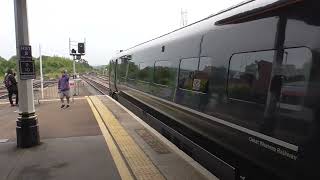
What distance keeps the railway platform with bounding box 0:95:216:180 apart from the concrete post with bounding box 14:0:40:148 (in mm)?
232

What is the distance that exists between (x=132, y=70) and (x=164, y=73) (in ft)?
20.8

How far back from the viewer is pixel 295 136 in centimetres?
432

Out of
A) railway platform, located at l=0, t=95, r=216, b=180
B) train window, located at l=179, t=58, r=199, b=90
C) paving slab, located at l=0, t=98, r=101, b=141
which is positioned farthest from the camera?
paving slab, located at l=0, t=98, r=101, b=141

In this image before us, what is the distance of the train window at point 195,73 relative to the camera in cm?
725

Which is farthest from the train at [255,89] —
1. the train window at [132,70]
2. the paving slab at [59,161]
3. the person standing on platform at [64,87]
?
the person standing on platform at [64,87]

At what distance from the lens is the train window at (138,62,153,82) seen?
42.3 feet

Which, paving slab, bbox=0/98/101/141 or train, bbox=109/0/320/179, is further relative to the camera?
paving slab, bbox=0/98/101/141

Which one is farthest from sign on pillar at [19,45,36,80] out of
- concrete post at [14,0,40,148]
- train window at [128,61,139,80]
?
train window at [128,61,139,80]

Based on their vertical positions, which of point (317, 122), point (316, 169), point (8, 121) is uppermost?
point (317, 122)

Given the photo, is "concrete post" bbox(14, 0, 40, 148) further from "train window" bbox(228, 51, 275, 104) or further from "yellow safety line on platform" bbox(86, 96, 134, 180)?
"train window" bbox(228, 51, 275, 104)

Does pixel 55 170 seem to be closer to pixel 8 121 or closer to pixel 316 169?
pixel 316 169

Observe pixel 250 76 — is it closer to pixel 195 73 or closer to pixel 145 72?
pixel 195 73

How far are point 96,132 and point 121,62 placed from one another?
436 inches

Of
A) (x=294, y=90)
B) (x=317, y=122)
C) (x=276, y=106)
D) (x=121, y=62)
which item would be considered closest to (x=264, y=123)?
(x=276, y=106)
